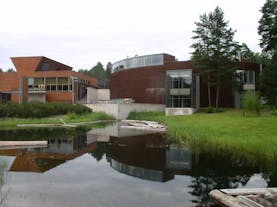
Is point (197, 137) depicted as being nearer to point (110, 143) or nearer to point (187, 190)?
point (110, 143)

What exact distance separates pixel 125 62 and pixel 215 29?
1710 cm

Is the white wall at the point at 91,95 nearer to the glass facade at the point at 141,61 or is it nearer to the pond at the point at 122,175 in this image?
the glass facade at the point at 141,61

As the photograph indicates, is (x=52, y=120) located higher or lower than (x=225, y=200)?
higher

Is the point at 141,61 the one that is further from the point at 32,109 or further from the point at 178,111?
the point at 32,109

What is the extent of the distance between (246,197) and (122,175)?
444 centimetres

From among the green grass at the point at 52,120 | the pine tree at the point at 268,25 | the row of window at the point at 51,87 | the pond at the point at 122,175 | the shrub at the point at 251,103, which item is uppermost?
the pine tree at the point at 268,25

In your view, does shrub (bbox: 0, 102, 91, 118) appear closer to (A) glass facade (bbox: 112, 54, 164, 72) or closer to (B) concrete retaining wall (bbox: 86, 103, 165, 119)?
(B) concrete retaining wall (bbox: 86, 103, 165, 119)

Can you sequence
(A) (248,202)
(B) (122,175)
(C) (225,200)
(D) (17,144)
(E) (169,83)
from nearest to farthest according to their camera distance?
(A) (248,202) → (C) (225,200) → (B) (122,175) → (D) (17,144) → (E) (169,83)

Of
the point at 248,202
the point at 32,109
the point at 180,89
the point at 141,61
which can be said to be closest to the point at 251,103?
the point at 180,89

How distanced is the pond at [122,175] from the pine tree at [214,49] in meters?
23.3

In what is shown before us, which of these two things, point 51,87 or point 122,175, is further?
point 51,87

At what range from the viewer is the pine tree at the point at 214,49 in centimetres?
3681

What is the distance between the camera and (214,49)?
37188 millimetres

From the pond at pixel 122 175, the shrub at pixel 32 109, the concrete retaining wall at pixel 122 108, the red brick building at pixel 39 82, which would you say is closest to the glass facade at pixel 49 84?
the red brick building at pixel 39 82
